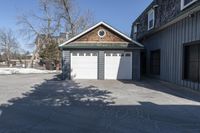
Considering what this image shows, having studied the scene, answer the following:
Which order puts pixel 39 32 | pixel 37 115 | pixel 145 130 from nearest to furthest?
pixel 145 130
pixel 37 115
pixel 39 32

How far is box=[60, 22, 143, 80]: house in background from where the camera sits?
58.9 feet

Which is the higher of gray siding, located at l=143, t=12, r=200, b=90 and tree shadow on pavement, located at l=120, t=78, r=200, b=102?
gray siding, located at l=143, t=12, r=200, b=90

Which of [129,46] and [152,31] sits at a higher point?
[152,31]

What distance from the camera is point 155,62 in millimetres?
20188

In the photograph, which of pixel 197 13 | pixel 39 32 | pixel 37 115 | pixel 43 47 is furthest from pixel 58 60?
pixel 37 115

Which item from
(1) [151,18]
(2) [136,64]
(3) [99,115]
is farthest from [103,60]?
(3) [99,115]

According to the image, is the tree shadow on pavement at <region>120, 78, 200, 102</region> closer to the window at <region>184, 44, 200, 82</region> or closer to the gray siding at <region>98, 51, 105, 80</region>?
the window at <region>184, 44, 200, 82</region>

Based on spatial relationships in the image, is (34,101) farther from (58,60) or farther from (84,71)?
(58,60)

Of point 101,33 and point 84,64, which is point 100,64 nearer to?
point 84,64

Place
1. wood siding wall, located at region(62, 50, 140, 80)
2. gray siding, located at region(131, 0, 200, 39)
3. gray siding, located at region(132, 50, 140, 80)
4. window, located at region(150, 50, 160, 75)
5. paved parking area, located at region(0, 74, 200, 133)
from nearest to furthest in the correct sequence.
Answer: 1. paved parking area, located at region(0, 74, 200, 133)
2. gray siding, located at region(131, 0, 200, 39)
3. wood siding wall, located at region(62, 50, 140, 80)
4. gray siding, located at region(132, 50, 140, 80)
5. window, located at region(150, 50, 160, 75)

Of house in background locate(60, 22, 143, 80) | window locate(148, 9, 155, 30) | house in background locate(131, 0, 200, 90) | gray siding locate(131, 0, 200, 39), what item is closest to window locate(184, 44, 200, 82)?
house in background locate(131, 0, 200, 90)

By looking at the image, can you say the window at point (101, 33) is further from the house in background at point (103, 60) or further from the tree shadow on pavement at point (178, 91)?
the tree shadow on pavement at point (178, 91)

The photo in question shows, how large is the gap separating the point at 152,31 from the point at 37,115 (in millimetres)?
14675

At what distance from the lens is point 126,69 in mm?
18188
